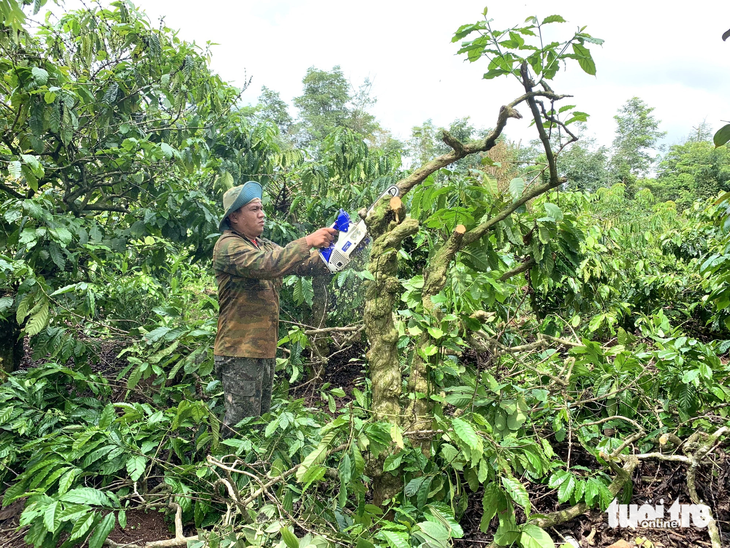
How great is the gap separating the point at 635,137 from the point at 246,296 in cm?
3414

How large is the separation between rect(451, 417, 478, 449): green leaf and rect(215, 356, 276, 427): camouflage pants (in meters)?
1.29

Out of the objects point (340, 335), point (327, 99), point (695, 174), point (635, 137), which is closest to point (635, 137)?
point (635, 137)

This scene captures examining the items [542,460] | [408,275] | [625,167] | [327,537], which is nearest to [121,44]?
[408,275]

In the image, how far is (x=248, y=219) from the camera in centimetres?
243

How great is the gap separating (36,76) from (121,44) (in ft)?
4.00

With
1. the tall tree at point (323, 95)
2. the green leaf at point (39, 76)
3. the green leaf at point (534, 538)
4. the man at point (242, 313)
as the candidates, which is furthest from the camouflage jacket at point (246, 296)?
the tall tree at point (323, 95)

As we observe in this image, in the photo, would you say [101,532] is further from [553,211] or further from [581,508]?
[553,211]

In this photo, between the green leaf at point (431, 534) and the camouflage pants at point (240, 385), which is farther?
the camouflage pants at point (240, 385)

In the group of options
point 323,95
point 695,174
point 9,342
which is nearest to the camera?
point 9,342

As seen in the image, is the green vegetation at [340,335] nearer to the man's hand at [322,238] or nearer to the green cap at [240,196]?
the man's hand at [322,238]

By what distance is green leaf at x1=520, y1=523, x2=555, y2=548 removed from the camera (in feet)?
4.68

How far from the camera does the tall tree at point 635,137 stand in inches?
1120

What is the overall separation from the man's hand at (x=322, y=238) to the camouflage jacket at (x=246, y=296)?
0.04 m

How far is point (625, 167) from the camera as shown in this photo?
23.4 metres
